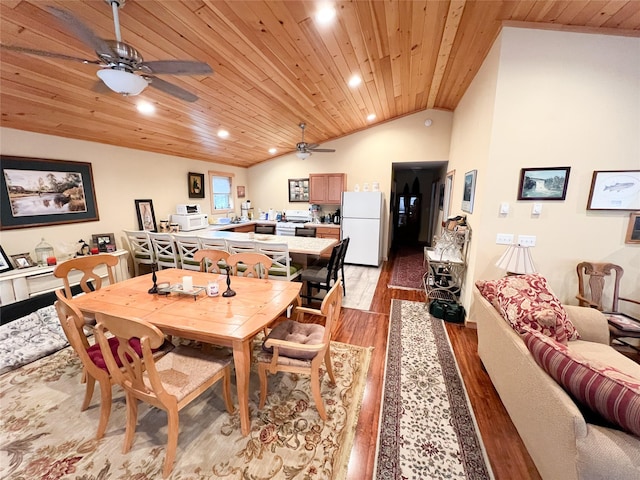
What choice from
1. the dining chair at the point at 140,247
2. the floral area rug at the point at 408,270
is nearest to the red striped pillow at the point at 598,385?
the floral area rug at the point at 408,270

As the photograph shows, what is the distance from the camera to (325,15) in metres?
1.95

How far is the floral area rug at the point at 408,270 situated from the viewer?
4414 millimetres

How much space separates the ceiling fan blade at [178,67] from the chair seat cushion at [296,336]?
182cm

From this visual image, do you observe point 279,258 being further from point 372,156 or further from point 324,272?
point 372,156

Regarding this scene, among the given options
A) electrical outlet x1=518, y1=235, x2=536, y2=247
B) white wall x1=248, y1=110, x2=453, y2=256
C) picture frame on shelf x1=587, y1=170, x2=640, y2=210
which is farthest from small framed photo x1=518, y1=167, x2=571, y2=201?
white wall x1=248, y1=110, x2=453, y2=256

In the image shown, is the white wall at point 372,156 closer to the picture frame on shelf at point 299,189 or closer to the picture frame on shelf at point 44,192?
the picture frame on shelf at point 299,189

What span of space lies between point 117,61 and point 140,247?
10.2ft

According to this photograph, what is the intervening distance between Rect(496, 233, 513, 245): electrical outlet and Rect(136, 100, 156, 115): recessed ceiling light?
4042mm

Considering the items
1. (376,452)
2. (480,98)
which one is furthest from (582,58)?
(376,452)

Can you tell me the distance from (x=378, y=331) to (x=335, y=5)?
299cm

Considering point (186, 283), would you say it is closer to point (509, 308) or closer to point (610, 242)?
point (509, 308)

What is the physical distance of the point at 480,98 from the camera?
9.96 feet

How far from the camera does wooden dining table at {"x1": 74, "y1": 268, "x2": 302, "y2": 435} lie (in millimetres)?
1583

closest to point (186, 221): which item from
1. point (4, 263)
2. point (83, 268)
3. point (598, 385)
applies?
point (4, 263)
